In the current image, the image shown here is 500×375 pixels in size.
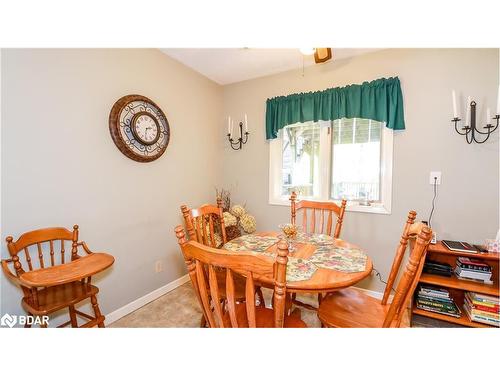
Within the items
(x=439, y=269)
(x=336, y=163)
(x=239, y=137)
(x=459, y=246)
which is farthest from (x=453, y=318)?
(x=239, y=137)

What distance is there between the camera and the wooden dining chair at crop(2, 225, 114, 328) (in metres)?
1.17

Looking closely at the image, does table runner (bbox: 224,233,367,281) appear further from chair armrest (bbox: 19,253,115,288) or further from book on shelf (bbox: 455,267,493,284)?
book on shelf (bbox: 455,267,493,284)

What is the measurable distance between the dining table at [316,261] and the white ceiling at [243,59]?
1.87 meters

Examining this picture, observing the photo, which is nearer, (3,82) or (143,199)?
(3,82)

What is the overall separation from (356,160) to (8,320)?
3.08 meters

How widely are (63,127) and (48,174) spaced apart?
35 centimetres

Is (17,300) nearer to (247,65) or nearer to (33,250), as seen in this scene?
(33,250)

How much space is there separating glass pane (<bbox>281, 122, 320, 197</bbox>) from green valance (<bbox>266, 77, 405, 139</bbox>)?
197 mm

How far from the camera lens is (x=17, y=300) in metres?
1.37

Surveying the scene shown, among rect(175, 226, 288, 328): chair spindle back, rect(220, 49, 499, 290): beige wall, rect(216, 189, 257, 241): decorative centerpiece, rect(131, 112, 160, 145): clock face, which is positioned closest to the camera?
rect(175, 226, 288, 328): chair spindle back

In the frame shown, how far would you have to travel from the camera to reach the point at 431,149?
198 centimetres

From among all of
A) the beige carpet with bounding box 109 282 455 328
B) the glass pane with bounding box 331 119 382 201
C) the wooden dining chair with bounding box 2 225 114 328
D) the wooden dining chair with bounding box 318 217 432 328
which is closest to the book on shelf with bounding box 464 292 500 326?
the beige carpet with bounding box 109 282 455 328
